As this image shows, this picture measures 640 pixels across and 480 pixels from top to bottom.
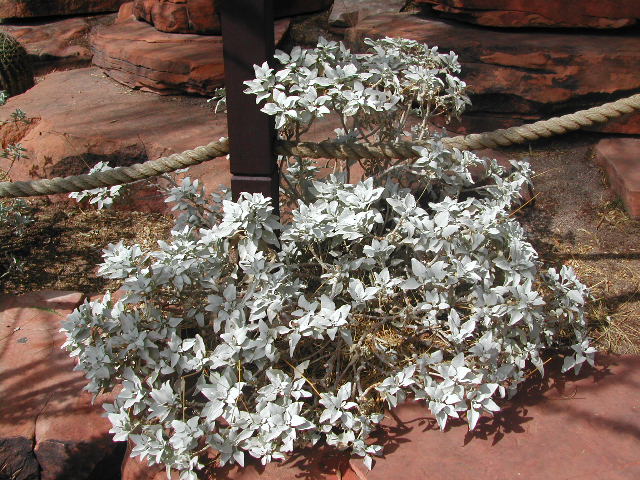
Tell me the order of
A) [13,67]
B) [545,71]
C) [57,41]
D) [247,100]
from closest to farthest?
[247,100] → [545,71] → [13,67] → [57,41]

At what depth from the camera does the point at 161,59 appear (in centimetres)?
476

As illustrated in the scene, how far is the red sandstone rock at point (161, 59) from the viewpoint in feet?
15.4

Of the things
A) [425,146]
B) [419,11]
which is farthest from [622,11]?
[425,146]

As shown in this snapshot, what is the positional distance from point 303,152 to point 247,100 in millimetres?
266

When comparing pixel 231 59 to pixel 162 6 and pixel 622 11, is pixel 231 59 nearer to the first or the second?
pixel 622 11

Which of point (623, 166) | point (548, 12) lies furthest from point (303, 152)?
point (548, 12)

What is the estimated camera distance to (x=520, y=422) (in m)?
2.11

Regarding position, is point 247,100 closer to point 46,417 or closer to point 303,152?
point 303,152

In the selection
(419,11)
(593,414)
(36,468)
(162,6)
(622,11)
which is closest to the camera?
(593,414)

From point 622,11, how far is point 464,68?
100 centimetres

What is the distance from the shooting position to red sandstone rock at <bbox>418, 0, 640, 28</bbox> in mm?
3826

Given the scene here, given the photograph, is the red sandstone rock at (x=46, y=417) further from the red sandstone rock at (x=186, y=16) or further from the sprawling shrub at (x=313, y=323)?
the red sandstone rock at (x=186, y=16)

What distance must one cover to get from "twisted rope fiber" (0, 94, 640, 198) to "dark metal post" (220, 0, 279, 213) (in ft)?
0.24

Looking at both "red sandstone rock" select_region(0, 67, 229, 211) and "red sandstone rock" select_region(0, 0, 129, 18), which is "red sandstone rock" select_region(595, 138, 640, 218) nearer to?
"red sandstone rock" select_region(0, 67, 229, 211)
